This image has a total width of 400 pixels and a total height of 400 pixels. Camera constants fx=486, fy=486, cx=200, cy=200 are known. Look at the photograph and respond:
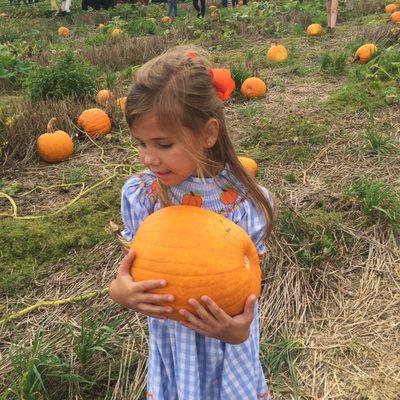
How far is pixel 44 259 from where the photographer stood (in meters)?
3.34

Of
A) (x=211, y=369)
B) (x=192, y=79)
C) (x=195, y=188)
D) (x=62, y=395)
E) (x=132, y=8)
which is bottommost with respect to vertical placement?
(x=132, y=8)

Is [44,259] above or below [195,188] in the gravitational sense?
below

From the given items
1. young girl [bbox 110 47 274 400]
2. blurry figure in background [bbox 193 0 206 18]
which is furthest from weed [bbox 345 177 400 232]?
blurry figure in background [bbox 193 0 206 18]

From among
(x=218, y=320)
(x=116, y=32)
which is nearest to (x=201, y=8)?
(x=116, y=32)

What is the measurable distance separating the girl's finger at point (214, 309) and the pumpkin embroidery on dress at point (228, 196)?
436 millimetres

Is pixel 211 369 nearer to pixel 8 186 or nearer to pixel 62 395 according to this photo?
pixel 62 395

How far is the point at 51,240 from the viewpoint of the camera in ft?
11.3

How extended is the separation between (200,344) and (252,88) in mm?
4701

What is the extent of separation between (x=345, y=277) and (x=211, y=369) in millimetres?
1500

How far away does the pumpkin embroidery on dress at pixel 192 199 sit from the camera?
6.09ft

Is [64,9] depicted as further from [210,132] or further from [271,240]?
[210,132]

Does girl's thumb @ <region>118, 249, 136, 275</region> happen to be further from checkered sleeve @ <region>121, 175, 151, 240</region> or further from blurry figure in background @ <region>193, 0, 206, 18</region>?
blurry figure in background @ <region>193, 0, 206, 18</region>

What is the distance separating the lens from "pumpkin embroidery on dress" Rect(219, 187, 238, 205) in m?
1.85

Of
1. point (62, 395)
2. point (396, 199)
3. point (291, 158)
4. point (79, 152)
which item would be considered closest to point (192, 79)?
point (62, 395)
